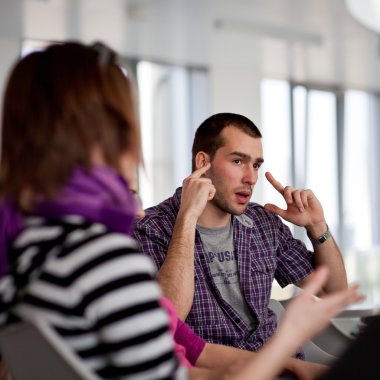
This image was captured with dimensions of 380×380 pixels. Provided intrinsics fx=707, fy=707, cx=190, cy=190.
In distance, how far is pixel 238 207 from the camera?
2.56 m

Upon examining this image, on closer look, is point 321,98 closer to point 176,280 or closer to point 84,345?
point 176,280

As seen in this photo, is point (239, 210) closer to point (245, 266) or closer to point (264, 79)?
point (245, 266)

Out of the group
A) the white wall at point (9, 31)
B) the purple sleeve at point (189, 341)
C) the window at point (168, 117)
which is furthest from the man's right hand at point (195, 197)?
the window at point (168, 117)

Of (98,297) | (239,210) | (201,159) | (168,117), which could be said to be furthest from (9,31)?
(98,297)

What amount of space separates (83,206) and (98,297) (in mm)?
152

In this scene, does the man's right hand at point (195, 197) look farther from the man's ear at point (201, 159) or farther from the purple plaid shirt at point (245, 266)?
the man's ear at point (201, 159)

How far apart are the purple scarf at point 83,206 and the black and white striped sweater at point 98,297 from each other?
0.06 feet

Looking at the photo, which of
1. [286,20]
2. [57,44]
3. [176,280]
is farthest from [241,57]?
[57,44]

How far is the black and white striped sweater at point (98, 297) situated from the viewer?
1.01m

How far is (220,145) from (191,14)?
4082mm

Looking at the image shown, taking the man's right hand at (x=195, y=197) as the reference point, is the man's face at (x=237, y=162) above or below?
above

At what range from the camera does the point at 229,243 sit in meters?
2.50

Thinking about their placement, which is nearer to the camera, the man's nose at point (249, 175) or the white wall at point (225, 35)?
the man's nose at point (249, 175)

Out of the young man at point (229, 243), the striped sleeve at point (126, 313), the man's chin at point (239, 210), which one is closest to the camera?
the striped sleeve at point (126, 313)
